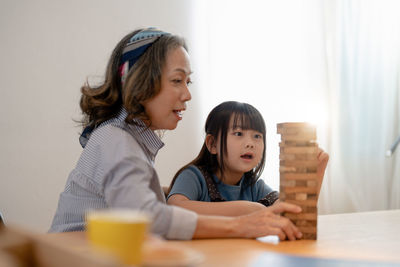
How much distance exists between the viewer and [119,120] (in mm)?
1212

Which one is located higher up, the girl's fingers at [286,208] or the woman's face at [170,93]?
the woman's face at [170,93]

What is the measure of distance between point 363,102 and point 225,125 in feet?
6.75

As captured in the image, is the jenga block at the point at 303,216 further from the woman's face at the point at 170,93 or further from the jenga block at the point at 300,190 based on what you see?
the woman's face at the point at 170,93

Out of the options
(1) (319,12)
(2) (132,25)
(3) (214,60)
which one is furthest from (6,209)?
(1) (319,12)

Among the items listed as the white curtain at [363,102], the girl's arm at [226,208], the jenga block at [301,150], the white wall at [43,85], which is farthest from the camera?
the white curtain at [363,102]

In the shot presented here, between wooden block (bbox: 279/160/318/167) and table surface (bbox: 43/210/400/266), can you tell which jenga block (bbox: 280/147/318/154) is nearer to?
wooden block (bbox: 279/160/318/167)

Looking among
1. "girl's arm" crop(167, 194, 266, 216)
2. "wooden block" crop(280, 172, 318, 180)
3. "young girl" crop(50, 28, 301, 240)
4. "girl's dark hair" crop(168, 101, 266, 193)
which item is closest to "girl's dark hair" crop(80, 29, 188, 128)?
"young girl" crop(50, 28, 301, 240)

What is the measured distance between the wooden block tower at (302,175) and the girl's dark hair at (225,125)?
735 mm

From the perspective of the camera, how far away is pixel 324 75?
3.45m

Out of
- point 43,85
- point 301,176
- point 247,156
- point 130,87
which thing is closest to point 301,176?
point 301,176

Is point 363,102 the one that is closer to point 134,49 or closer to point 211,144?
point 211,144

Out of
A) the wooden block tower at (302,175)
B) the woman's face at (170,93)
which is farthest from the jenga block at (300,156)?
the woman's face at (170,93)

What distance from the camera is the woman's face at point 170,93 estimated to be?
49.3 inches

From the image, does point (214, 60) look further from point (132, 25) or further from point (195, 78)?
point (132, 25)
